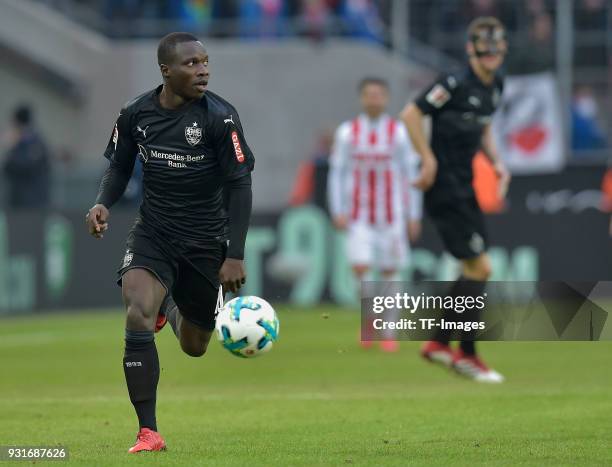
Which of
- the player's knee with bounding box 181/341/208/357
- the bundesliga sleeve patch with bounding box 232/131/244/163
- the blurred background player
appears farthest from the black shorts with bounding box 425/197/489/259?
the bundesliga sleeve patch with bounding box 232/131/244/163

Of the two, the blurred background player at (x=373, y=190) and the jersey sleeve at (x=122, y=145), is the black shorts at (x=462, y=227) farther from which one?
the jersey sleeve at (x=122, y=145)

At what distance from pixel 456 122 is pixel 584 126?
1050 cm

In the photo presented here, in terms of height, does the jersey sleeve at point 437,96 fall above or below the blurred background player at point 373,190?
above

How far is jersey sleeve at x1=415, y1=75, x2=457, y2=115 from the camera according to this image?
1226cm

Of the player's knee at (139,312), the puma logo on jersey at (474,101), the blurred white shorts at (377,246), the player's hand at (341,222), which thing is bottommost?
the blurred white shorts at (377,246)

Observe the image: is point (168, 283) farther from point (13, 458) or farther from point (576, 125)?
point (576, 125)

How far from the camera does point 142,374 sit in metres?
7.87

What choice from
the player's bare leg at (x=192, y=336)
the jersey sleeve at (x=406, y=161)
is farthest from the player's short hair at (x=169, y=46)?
the jersey sleeve at (x=406, y=161)

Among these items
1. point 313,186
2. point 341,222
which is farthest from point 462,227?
point 313,186

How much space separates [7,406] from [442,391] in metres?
3.23

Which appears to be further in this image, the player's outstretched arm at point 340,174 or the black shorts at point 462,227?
the player's outstretched arm at point 340,174

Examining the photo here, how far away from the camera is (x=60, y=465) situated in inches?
288

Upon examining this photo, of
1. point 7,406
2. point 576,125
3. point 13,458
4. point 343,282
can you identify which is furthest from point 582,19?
point 13,458

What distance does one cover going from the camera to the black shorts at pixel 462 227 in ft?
40.4
